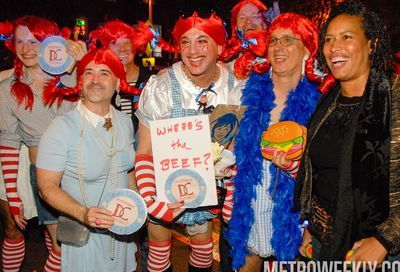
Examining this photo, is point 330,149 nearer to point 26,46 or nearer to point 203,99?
point 203,99

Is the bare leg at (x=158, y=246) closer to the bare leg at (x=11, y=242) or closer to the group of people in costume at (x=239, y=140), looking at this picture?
the group of people in costume at (x=239, y=140)

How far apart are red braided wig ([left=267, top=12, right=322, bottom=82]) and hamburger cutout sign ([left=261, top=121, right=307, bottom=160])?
443mm

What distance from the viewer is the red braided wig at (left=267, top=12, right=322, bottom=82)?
8.43 feet

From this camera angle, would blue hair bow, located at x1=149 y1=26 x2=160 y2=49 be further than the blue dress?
Yes

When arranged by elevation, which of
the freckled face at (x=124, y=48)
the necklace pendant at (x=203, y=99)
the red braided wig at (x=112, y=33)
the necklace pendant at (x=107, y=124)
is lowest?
the necklace pendant at (x=107, y=124)

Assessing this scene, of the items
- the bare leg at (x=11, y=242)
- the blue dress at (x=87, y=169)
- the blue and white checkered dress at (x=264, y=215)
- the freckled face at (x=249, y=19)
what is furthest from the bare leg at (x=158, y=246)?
the freckled face at (x=249, y=19)

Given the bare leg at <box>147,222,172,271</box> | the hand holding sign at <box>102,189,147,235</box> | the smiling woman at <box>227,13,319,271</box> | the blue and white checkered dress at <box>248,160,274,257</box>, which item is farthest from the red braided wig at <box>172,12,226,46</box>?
the bare leg at <box>147,222,172,271</box>

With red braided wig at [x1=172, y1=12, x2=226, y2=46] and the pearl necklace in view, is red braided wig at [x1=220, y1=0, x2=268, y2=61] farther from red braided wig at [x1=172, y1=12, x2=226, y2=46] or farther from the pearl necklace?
the pearl necklace

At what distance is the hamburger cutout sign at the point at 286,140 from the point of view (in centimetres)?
235

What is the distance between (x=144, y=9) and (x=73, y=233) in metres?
24.8

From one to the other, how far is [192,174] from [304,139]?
2.32ft

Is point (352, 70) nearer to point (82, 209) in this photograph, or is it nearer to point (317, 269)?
point (317, 269)

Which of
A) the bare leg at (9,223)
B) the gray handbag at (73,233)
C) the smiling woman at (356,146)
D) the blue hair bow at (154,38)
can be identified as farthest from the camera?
the blue hair bow at (154,38)

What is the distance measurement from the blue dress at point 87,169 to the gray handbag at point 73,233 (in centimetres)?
6
